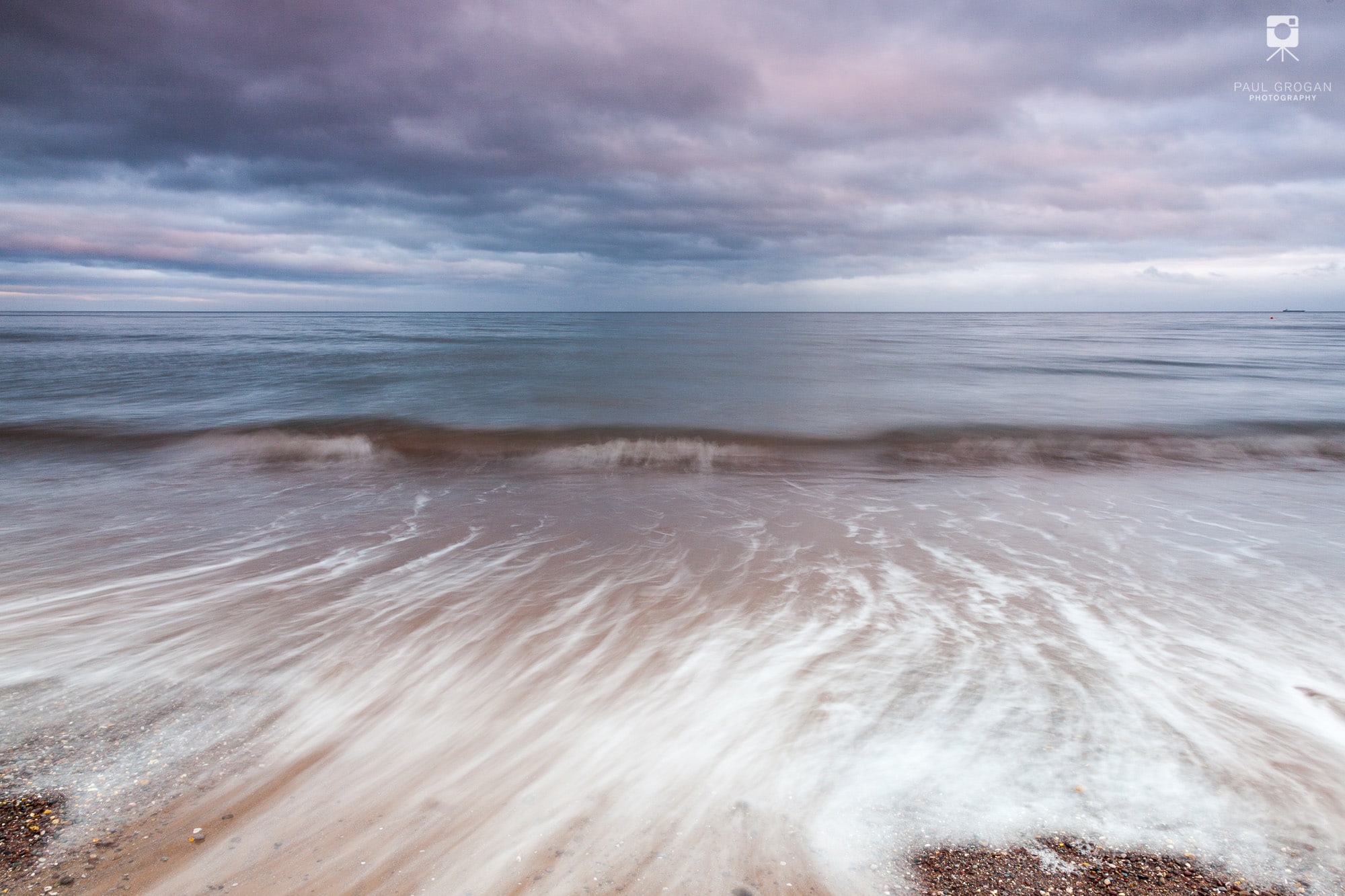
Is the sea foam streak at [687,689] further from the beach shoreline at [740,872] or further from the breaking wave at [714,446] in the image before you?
the breaking wave at [714,446]

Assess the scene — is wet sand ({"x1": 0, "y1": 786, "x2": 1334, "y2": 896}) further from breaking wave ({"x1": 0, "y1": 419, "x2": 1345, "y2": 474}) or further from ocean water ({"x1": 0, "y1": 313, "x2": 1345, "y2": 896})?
breaking wave ({"x1": 0, "y1": 419, "x2": 1345, "y2": 474})

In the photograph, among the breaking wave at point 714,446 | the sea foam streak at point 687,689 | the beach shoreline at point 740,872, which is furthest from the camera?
the breaking wave at point 714,446

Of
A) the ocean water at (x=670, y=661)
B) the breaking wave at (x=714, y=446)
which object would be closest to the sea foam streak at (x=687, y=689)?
the ocean water at (x=670, y=661)

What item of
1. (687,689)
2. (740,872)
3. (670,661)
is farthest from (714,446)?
(740,872)

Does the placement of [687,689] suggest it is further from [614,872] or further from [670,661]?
[614,872]

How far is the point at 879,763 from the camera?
2992mm

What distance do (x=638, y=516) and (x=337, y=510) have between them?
11.3 ft

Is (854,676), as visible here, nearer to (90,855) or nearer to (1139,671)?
(1139,671)

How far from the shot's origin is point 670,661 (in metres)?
4.01

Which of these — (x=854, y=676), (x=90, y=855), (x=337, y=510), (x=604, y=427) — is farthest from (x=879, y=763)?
(x=604, y=427)

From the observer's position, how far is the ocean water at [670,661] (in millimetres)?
2598

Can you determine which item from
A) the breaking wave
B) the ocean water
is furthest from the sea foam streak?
the breaking wave

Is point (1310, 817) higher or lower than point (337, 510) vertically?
lower

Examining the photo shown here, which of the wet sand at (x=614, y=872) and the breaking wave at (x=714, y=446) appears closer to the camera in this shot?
the wet sand at (x=614, y=872)
